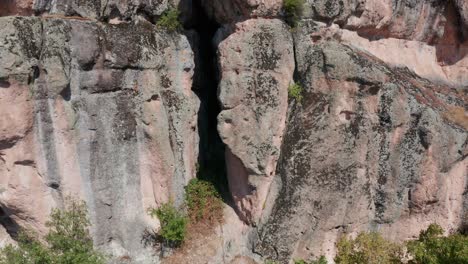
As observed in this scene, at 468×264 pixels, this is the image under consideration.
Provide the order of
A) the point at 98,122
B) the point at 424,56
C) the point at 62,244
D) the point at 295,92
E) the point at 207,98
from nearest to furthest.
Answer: the point at 62,244 → the point at 98,122 → the point at 295,92 → the point at 424,56 → the point at 207,98

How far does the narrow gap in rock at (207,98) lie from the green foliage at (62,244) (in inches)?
145

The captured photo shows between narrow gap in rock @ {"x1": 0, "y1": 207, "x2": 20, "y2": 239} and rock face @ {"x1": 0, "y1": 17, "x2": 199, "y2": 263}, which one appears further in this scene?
narrow gap in rock @ {"x1": 0, "y1": 207, "x2": 20, "y2": 239}

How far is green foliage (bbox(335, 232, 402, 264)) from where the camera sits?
382 inches

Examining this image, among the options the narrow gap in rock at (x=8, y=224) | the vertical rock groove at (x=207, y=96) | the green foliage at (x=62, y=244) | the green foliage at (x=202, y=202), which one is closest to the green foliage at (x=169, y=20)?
the vertical rock groove at (x=207, y=96)

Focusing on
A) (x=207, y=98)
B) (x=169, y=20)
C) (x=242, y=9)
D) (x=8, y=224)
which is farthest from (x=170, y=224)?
(x=242, y=9)

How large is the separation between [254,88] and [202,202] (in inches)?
136

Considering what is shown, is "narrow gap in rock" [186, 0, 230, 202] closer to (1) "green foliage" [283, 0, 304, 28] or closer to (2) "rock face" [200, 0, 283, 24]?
(2) "rock face" [200, 0, 283, 24]

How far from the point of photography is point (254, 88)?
10.5 m

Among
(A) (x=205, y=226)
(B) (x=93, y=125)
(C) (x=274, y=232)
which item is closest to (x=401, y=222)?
(C) (x=274, y=232)

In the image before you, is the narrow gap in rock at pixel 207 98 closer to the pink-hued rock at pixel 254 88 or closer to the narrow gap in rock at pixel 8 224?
the pink-hued rock at pixel 254 88

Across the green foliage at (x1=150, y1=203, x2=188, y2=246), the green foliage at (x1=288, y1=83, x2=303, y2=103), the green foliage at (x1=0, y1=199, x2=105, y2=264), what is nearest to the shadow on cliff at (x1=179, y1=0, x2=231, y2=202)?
the green foliage at (x1=150, y1=203, x2=188, y2=246)

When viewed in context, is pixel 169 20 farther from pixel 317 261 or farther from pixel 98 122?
pixel 317 261

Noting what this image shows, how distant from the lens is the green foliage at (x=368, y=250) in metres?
9.70

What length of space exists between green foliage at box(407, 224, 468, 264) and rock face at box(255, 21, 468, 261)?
114 centimetres
